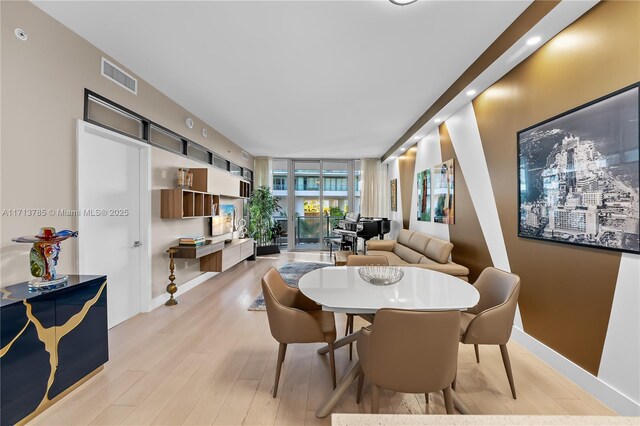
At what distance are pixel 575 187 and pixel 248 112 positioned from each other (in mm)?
4223

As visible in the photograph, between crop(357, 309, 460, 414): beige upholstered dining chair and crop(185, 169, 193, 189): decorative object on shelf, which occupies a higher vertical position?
crop(185, 169, 193, 189): decorative object on shelf

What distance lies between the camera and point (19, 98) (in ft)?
6.95

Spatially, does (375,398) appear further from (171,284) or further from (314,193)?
(314,193)

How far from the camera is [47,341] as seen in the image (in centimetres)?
187

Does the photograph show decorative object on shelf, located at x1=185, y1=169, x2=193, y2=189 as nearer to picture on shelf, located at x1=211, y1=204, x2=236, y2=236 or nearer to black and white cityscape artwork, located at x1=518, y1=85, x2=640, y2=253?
picture on shelf, located at x1=211, y1=204, x2=236, y2=236

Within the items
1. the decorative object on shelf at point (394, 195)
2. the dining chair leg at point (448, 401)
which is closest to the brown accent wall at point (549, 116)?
the dining chair leg at point (448, 401)

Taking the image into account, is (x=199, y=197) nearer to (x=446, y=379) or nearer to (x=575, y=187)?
(x=446, y=379)

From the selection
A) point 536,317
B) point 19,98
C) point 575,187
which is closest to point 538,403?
point 536,317

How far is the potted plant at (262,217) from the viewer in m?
7.50

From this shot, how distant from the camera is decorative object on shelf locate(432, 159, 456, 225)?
4.11 m

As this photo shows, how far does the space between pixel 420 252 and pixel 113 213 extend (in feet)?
14.3

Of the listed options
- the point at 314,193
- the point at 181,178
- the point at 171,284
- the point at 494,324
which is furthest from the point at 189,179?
the point at 314,193

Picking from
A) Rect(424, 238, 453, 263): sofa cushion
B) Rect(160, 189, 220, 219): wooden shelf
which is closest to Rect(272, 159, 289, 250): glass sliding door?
Rect(160, 189, 220, 219): wooden shelf

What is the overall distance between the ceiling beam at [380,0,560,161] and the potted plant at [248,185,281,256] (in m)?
4.72
